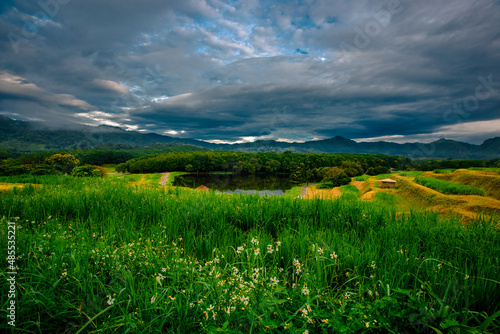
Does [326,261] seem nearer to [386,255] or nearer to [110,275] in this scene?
[386,255]

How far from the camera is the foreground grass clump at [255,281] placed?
1.78 metres

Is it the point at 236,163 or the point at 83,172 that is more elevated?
the point at 83,172

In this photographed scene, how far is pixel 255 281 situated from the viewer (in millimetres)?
2096

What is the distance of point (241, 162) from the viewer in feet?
362

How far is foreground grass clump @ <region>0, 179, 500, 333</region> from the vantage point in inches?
70.2

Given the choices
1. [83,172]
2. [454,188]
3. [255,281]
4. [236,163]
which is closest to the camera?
[255,281]

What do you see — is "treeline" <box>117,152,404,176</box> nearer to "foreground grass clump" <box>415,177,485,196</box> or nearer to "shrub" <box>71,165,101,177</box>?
"shrub" <box>71,165,101,177</box>

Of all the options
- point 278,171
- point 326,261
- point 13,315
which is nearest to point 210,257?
point 326,261

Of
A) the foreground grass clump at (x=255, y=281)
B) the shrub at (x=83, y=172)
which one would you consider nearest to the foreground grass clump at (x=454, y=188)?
the foreground grass clump at (x=255, y=281)

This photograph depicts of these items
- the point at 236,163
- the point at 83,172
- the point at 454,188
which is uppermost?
the point at 454,188

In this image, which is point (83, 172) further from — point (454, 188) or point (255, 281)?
point (454, 188)

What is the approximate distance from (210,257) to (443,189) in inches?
418

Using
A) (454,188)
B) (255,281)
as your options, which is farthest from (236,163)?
(255,281)

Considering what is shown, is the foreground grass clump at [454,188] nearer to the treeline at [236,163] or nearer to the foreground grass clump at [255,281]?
the foreground grass clump at [255,281]
